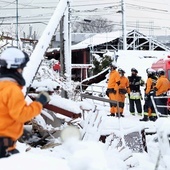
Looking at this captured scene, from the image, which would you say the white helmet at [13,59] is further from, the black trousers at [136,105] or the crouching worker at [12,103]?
the black trousers at [136,105]

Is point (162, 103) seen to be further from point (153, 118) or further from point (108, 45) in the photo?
point (108, 45)

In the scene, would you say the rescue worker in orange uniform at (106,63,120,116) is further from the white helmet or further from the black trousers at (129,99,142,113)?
the white helmet

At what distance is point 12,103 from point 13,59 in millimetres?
452

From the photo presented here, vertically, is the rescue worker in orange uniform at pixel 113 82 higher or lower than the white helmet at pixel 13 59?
lower

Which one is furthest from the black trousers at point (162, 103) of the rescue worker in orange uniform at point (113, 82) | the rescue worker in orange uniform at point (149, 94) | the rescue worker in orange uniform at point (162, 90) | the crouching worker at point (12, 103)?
the crouching worker at point (12, 103)

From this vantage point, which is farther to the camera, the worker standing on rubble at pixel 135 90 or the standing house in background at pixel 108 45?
the standing house in background at pixel 108 45

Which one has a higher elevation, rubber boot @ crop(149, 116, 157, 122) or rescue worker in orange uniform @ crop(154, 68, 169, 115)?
rescue worker in orange uniform @ crop(154, 68, 169, 115)

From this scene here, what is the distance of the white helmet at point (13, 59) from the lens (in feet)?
13.0

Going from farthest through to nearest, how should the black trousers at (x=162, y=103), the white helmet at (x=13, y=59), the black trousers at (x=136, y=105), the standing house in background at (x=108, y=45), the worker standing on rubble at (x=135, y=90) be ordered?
the standing house in background at (x=108, y=45), the black trousers at (x=136, y=105), the worker standing on rubble at (x=135, y=90), the black trousers at (x=162, y=103), the white helmet at (x=13, y=59)

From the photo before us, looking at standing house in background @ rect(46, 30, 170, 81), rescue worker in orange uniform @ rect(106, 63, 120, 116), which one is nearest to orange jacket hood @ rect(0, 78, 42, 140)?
rescue worker in orange uniform @ rect(106, 63, 120, 116)

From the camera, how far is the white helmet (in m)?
3.97

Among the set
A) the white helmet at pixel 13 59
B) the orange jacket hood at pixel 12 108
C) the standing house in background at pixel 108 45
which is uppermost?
the standing house in background at pixel 108 45

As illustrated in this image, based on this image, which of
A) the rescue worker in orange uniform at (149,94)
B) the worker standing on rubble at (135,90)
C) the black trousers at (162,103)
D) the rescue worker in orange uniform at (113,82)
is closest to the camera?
the black trousers at (162,103)

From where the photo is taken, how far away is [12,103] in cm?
374
